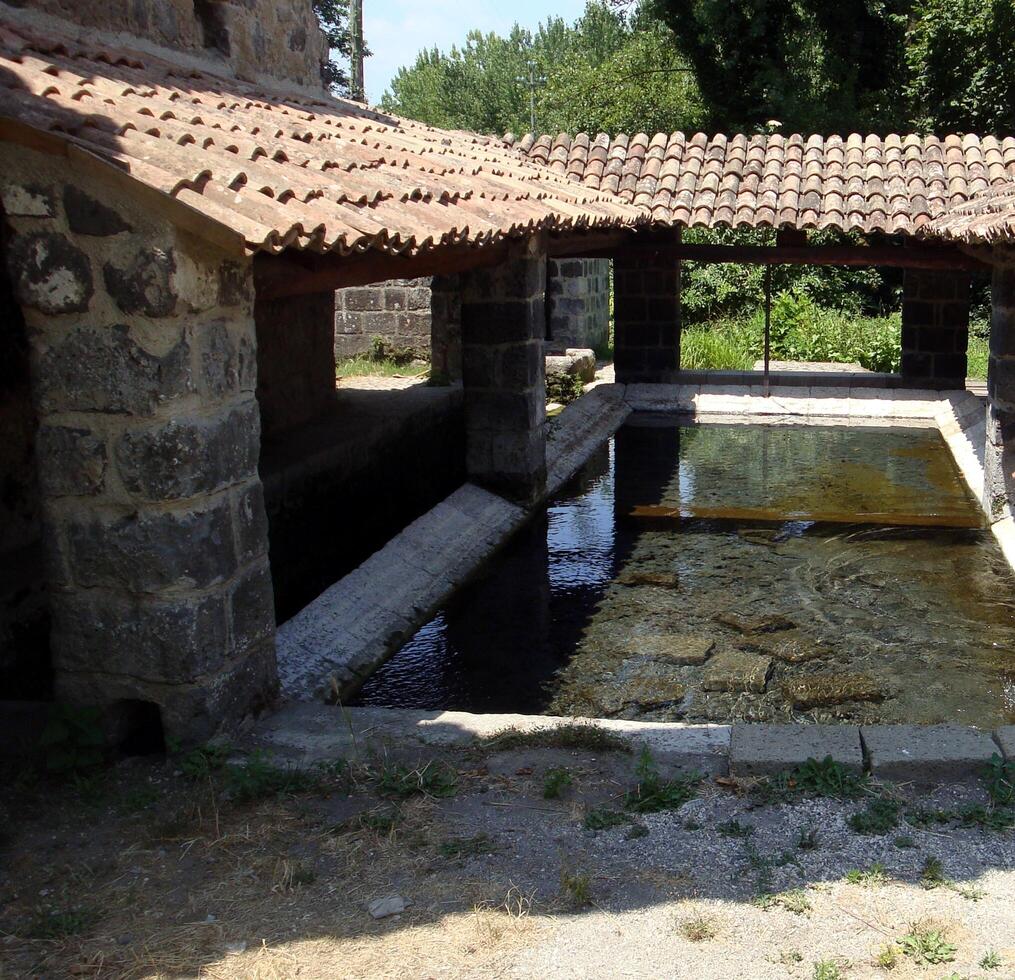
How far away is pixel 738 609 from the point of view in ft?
23.0

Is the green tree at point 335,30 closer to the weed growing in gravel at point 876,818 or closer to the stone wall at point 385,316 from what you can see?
the stone wall at point 385,316

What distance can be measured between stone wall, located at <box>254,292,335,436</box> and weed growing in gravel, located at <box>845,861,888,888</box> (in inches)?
275

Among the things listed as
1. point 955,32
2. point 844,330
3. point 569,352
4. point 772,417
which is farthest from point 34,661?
point 955,32

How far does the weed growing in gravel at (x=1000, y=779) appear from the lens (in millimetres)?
3918

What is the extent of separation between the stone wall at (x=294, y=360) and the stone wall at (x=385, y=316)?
433cm

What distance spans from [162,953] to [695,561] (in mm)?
5260

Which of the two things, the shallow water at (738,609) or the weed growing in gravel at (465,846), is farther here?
the shallow water at (738,609)

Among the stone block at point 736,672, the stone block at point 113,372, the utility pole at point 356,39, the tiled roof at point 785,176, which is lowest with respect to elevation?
the stone block at point 736,672

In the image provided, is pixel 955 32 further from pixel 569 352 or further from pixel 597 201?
pixel 597 201

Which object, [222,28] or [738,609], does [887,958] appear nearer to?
[738,609]

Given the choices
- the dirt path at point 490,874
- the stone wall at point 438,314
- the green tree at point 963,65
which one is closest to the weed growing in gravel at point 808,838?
the dirt path at point 490,874

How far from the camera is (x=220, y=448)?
4477mm

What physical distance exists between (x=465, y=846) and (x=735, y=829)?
0.86m

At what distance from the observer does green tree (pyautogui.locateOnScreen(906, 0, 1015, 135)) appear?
19.1m
